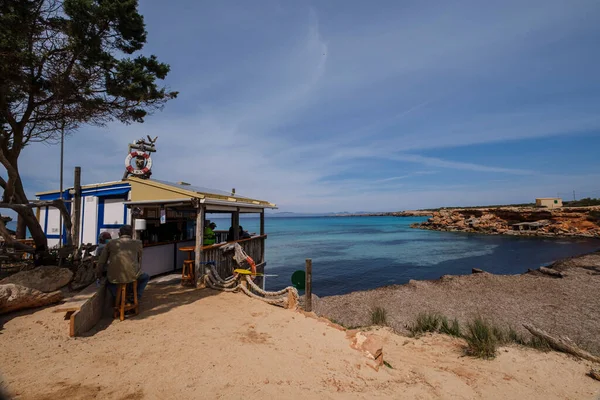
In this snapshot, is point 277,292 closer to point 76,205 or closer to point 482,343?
point 482,343

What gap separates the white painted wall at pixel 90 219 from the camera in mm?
11672

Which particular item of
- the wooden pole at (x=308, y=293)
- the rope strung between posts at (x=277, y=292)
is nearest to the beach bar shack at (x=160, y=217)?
the rope strung between posts at (x=277, y=292)

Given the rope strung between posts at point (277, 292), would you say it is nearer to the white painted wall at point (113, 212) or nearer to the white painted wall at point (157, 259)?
the white painted wall at point (157, 259)

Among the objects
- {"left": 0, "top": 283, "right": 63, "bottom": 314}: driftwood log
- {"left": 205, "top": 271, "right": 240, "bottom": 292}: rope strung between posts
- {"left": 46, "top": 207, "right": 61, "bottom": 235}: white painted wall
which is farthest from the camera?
{"left": 46, "top": 207, "right": 61, "bottom": 235}: white painted wall

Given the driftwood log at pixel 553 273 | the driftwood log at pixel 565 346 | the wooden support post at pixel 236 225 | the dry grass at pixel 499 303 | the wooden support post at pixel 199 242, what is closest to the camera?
the driftwood log at pixel 565 346

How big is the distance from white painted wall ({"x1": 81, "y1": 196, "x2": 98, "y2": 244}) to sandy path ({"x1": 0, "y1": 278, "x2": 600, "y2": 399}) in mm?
6456

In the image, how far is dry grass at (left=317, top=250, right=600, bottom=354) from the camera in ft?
35.6

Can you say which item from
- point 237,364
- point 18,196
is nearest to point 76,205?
point 18,196

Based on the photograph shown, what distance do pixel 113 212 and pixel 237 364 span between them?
9.69 meters

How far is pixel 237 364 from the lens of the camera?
4.38 meters

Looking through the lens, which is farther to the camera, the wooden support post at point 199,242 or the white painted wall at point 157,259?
the white painted wall at point 157,259

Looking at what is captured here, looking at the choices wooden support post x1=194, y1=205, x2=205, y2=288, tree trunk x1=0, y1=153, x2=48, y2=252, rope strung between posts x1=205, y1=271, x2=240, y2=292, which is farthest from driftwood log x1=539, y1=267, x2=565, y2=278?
tree trunk x1=0, y1=153, x2=48, y2=252

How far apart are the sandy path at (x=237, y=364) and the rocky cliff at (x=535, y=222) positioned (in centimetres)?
5877

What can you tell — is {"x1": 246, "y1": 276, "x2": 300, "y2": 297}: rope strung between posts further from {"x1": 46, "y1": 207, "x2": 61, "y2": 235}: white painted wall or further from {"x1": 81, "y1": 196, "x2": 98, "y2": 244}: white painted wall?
{"x1": 46, "y1": 207, "x2": 61, "y2": 235}: white painted wall
